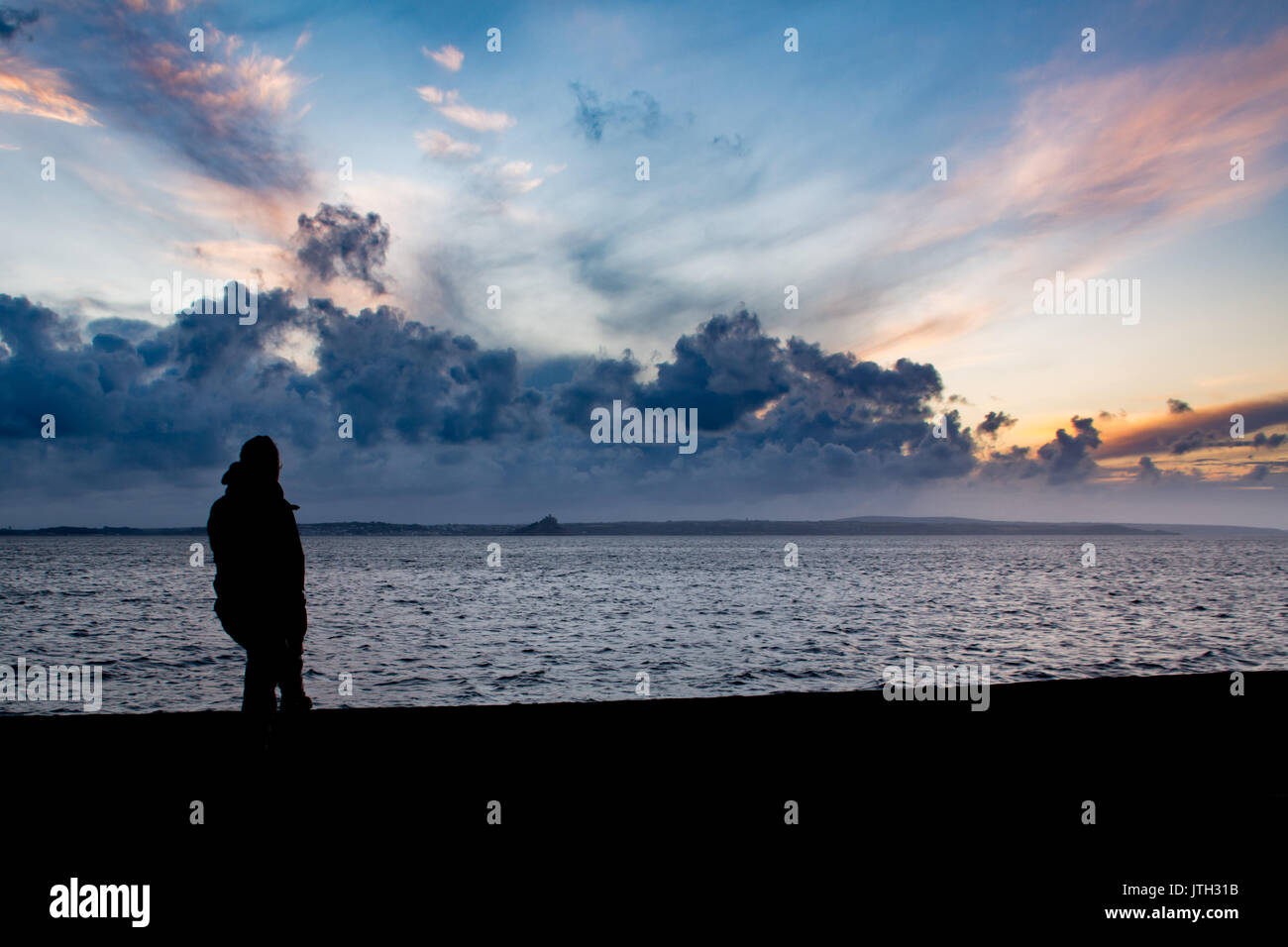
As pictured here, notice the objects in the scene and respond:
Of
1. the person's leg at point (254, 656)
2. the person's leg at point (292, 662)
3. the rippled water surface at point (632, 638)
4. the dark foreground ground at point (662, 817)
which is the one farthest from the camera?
the rippled water surface at point (632, 638)

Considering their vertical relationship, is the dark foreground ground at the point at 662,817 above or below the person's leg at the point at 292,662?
below

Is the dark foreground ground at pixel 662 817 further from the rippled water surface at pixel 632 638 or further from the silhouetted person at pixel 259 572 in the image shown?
the rippled water surface at pixel 632 638

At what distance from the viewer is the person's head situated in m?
5.79

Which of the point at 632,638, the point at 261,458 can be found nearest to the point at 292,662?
the point at 261,458

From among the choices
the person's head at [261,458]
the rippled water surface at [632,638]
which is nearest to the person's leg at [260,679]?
the person's head at [261,458]

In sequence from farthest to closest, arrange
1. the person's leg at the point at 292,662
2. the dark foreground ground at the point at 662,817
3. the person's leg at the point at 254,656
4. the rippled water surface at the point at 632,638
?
the rippled water surface at the point at 632,638 < the person's leg at the point at 292,662 < the person's leg at the point at 254,656 < the dark foreground ground at the point at 662,817

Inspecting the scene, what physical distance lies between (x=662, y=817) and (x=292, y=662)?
3263 mm

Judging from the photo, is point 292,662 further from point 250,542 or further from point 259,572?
point 250,542

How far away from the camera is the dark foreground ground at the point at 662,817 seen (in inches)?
163

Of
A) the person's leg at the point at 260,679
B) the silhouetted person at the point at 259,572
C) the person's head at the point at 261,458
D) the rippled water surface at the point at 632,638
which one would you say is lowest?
the rippled water surface at the point at 632,638

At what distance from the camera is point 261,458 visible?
584 cm
